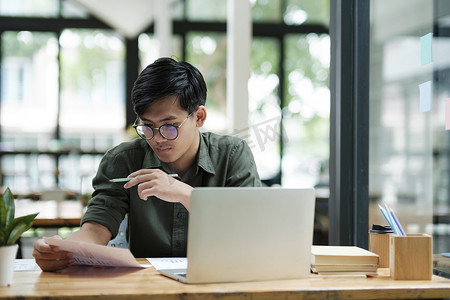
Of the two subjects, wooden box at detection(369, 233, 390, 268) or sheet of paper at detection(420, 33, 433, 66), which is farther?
sheet of paper at detection(420, 33, 433, 66)

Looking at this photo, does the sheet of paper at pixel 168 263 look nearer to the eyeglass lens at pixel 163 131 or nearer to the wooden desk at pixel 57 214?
the eyeglass lens at pixel 163 131

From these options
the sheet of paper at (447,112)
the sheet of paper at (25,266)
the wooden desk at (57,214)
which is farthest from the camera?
the wooden desk at (57,214)

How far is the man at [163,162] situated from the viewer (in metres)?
1.95

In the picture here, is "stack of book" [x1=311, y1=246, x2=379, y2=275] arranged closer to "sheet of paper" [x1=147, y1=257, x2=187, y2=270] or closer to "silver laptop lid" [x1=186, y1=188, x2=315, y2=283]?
"silver laptop lid" [x1=186, y1=188, x2=315, y2=283]

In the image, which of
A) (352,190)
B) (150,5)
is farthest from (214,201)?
(150,5)

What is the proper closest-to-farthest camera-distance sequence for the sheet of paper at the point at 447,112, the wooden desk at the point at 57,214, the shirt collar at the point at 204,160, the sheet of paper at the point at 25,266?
1. the sheet of paper at the point at 25,266
2. the sheet of paper at the point at 447,112
3. the shirt collar at the point at 204,160
4. the wooden desk at the point at 57,214

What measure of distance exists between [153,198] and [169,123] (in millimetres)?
308

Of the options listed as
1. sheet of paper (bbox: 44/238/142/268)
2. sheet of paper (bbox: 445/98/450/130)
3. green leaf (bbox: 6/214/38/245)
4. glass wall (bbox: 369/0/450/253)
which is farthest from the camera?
glass wall (bbox: 369/0/450/253)

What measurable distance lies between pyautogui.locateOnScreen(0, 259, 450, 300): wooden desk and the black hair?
63 centimetres

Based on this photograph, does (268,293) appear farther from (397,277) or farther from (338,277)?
(397,277)

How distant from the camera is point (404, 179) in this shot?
431 centimetres

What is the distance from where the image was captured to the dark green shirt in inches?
81.0

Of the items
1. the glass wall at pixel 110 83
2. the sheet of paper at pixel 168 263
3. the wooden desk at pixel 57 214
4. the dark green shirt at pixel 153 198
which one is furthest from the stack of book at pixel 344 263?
the glass wall at pixel 110 83

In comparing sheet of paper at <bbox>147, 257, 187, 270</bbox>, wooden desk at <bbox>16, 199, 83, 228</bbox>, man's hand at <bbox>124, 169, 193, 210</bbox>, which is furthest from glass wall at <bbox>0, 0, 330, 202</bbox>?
man's hand at <bbox>124, 169, 193, 210</bbox>
